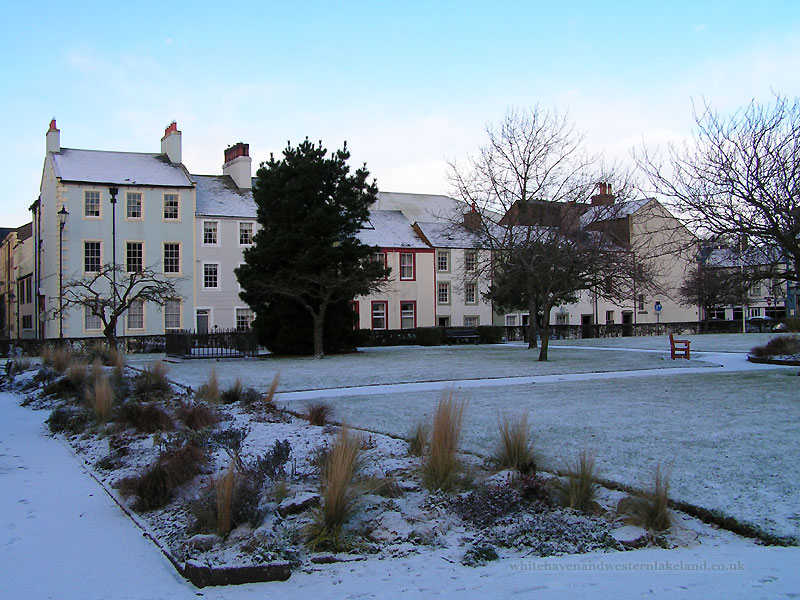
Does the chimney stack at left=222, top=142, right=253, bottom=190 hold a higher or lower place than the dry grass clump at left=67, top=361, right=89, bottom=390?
higher

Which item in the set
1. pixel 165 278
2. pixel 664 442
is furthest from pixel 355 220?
Result: pixel 664 442

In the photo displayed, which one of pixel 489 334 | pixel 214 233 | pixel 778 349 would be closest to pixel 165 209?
pixel 214 233

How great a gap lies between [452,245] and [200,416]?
43.6m

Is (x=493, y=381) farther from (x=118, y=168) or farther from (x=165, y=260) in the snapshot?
(x=118, y=168)

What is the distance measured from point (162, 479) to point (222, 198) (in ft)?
141

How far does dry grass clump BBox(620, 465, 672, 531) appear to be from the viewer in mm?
5977

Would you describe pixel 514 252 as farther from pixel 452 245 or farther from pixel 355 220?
pixel 452 245

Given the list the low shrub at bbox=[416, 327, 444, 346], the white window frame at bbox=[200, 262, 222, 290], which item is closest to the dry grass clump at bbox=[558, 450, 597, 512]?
the low shrub at bbox=[416, 327, 444, 346]

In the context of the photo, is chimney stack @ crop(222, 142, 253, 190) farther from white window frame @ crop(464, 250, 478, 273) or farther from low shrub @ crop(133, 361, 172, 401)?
low shrub @ crop(133, 361, 172, 401)

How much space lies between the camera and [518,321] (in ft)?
188

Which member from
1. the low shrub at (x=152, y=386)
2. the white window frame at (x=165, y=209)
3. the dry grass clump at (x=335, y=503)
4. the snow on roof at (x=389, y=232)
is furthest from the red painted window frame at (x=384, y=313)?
the dry grass clump at (x=335, y=503)

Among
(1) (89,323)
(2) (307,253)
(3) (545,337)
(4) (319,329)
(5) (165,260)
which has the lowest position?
(3) (545,337)

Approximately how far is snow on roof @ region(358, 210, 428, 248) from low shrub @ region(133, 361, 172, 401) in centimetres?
3336

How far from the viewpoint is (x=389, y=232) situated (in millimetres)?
52875
